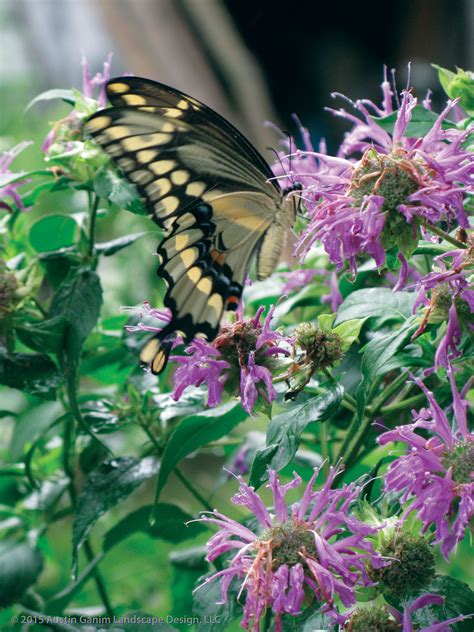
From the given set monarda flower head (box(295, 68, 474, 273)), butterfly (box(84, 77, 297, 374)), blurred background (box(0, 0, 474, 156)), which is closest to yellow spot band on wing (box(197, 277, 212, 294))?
butterfly (box(84, 77, 297, 374))

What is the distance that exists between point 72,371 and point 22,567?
20cm

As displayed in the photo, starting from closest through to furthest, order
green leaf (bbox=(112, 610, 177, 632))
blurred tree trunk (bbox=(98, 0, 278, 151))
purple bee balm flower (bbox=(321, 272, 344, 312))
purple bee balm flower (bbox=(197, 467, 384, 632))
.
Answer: purple bee balm flower (bbox=(197, 467, 384, 632)), green leaf (bbox=(112, 610, 177, 632)), purple bee balm flower (bbox=(321, 272, 344, 312)), blurred tree trunk (bbox=(98, 0, 278, 151))

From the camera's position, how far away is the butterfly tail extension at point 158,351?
0.50 m

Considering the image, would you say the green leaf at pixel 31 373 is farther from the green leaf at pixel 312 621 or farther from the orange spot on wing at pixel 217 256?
the green leaf at pixel 312 621

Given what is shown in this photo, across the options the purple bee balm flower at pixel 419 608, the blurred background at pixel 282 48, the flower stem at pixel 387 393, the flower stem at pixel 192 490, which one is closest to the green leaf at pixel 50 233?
the flower stem at pixel 192 490

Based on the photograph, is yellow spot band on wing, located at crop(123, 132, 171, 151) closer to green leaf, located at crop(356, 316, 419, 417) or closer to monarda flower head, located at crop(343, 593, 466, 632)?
green leaf, located at crop(356, 316, 419, 417)

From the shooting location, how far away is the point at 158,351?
20.2 inches

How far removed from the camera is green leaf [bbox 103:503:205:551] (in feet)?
2.29

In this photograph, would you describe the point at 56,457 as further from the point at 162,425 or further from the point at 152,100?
the point at 152,100

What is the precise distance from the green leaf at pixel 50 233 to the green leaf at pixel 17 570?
0.91 feet

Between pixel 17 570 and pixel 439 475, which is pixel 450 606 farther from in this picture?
pixel 17 570

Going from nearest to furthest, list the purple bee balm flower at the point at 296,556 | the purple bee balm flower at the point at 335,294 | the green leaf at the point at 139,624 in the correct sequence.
Result: 1. the purple bee balm flower at the point at 296,556
2. the green leaf at the point at 139,624
3. the purple bee balm flower at the point at 335,294

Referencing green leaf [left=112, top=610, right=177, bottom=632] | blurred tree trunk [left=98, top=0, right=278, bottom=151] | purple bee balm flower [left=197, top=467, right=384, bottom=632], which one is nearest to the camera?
purple bee balm flower [left=197, top=467, right=384, bottom=632]

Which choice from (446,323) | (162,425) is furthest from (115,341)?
(446,323)
